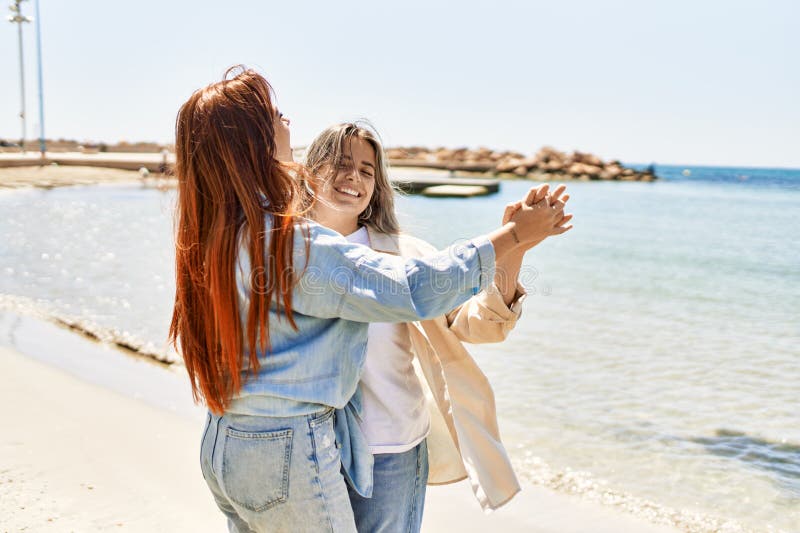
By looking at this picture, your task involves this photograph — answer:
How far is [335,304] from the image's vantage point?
→ 4.65 feet

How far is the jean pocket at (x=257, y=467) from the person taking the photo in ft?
4.89

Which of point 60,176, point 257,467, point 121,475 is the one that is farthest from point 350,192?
point 60,176

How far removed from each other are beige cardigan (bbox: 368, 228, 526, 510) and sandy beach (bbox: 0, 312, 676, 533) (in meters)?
Result: 1.65

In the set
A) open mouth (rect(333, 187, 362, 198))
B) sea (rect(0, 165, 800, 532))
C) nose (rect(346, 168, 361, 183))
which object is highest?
nose (rect(346, 168, 361, 183))

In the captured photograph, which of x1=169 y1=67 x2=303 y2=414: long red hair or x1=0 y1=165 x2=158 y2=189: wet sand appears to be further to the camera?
x1=0 y1=165 x2=158 y2=189: wet sand

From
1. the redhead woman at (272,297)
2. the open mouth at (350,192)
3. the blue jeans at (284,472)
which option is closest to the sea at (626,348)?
the open mouth at (350,192)

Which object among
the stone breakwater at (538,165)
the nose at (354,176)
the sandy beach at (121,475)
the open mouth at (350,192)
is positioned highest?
the nose at (354,176)

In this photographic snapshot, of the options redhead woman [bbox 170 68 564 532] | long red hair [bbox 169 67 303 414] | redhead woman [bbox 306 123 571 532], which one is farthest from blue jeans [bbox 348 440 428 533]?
long red hair [bbox 169 67 303 414]

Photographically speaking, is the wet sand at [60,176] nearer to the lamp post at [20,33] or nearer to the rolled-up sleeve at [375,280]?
the lamp post at [20,33]

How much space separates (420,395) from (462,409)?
5.3 inches

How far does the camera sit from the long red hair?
55.9 inches

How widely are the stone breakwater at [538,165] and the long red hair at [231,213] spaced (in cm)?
4745

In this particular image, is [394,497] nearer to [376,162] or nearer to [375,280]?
[375,280]

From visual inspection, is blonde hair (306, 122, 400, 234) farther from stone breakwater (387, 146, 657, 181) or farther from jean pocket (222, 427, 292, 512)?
stone breakwater (387, 146, 657, 181)
